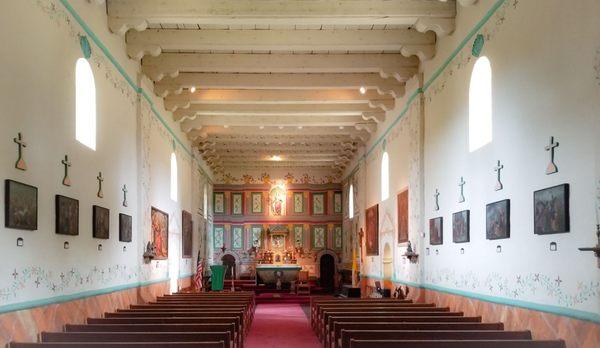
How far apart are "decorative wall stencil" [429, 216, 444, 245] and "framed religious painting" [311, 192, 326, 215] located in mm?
19495

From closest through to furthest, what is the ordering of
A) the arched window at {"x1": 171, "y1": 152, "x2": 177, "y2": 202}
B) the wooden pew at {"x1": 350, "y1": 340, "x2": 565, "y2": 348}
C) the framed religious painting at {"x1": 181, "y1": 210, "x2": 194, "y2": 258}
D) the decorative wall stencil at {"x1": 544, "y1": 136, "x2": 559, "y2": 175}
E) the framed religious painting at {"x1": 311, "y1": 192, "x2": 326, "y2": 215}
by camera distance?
the wooden pew at {"x1": 350, "y1": 340, "x2": 565, "y2": 348}, the decorative wall stencil at {"x1": 544, "y1": 136, "x2": 559, "y2": 175}, the arched window at {"x1": 171, "y1": 152, "x2": 177, "y2": 202}, the framed religious painting at {"x1": 181, "y1": 210, "x2": 194, "y2": 258}, the framed religious painting at {"x1": 311, "y1": 192, "x2": 326, "y2": 215}

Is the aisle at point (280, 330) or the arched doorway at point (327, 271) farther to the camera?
the arched doorway at point (327, 271)

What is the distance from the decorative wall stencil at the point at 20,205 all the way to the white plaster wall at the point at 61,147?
0.36ft

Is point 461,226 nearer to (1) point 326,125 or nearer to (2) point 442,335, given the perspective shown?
(2) point 442,335

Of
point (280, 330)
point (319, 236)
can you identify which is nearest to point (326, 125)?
point (280, 330)

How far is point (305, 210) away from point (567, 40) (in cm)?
2579

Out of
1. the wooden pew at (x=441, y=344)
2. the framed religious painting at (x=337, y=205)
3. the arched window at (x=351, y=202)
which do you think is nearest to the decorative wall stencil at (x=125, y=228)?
the wooden pew at (x=441, y=344)

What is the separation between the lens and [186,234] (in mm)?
21375

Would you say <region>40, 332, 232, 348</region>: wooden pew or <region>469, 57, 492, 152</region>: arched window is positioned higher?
<region>469, 57, 492, 152</region>: arched window

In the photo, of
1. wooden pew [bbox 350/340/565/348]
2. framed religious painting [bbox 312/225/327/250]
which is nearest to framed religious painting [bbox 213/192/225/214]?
framed religious painting [bbox 312/225/327/250]

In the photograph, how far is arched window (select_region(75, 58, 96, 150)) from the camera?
10086mm

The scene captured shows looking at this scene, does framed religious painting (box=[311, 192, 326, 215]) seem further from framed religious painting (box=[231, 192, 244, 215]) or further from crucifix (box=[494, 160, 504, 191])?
crucifix (box=[494, 160, 504, 191])

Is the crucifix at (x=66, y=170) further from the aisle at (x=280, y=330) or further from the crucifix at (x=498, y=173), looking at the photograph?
the crucifix at (x=498, y=173)

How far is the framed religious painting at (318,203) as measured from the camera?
32500 millimetres
